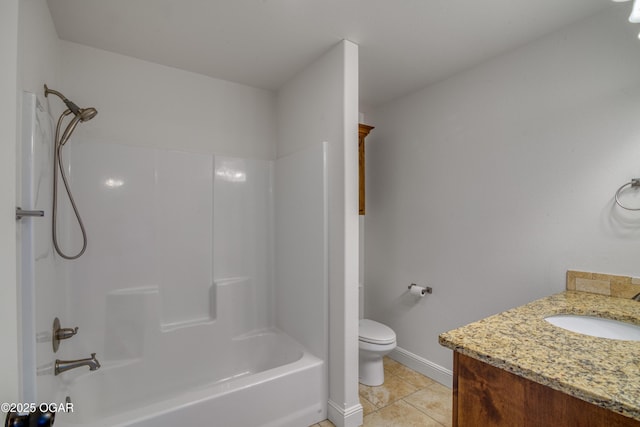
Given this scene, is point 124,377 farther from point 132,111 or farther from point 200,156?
point 132,111

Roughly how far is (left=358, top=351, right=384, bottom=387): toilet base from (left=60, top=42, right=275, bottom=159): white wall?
1.91m

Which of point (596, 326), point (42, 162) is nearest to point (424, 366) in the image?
point (596, 326)

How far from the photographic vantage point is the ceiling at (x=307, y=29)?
5.17ft

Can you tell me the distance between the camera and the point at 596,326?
127cm

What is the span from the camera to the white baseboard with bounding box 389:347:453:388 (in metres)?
2.32

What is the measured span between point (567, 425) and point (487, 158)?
5.69 ft

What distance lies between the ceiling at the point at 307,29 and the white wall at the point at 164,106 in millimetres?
114

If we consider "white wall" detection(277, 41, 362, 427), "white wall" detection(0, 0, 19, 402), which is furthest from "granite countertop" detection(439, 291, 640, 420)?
"white wall" detection(0, 0, 19, 402)

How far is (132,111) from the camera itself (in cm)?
214

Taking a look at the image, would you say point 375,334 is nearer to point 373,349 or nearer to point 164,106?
point 373,349

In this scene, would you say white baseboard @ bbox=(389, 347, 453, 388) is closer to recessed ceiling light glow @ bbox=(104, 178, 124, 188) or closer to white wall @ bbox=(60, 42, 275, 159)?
white wall @ bbox=(60, 42, 275, 159)

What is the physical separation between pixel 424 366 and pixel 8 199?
2.75 m

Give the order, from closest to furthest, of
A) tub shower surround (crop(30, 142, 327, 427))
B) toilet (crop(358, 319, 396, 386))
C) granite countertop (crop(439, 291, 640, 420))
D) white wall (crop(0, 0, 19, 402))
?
granite countertop (crop(439, 291, 640, 420)) < white wall (crop(0, 0, 19, 402)) < tub shower surround (crop(30, 142, 327, 427)) < toilet (crop(358, 319, 396, 386))

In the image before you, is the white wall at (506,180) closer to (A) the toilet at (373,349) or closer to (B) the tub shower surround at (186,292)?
(A) the toilet at (373,349)
